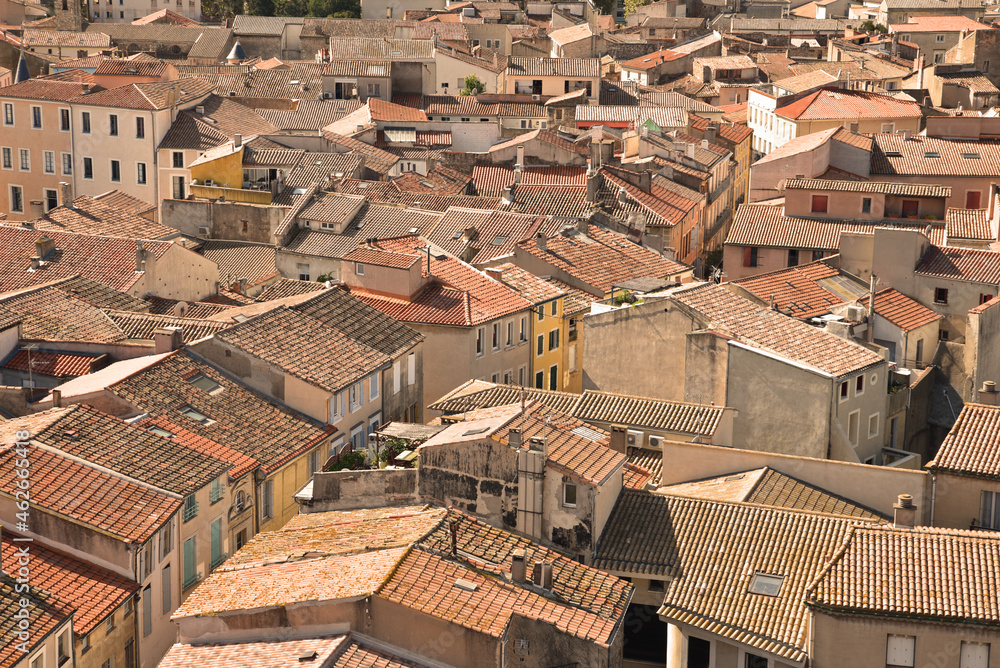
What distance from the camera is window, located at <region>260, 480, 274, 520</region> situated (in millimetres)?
39062

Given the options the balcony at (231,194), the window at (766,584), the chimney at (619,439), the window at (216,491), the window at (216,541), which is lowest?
the window at (216,541)

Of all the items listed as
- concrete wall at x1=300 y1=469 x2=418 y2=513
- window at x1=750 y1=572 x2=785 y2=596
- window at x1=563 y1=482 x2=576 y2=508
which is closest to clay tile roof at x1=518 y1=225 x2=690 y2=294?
concrete wall at x1=300 y1=469 x2=418 y2=513

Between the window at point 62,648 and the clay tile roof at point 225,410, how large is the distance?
33.6ft

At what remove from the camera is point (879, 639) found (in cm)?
3023

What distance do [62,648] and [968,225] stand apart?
4278cm

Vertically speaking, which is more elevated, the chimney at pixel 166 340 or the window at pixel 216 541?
the chimney at pixel 166 340

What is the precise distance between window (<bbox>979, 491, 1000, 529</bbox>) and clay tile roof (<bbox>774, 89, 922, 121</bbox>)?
55.2 metres

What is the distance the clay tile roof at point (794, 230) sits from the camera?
56.8 meters

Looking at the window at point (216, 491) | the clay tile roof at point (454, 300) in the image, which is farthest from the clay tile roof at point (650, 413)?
the window at point (216, 491)

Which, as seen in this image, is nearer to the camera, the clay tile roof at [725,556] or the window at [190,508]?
the clay tile roof at [725,556]

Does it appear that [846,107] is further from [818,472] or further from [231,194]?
[818,472]

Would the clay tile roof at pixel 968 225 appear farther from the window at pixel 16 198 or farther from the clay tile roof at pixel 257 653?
the window at pixel 16 198

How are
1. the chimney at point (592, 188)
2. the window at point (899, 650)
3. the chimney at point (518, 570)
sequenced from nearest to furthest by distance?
the window at point (899, 650) → the chimney at point (518, 570) → the chimney at point (592, 188)

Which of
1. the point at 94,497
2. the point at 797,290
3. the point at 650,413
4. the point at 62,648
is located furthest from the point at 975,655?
the point at 797,290
